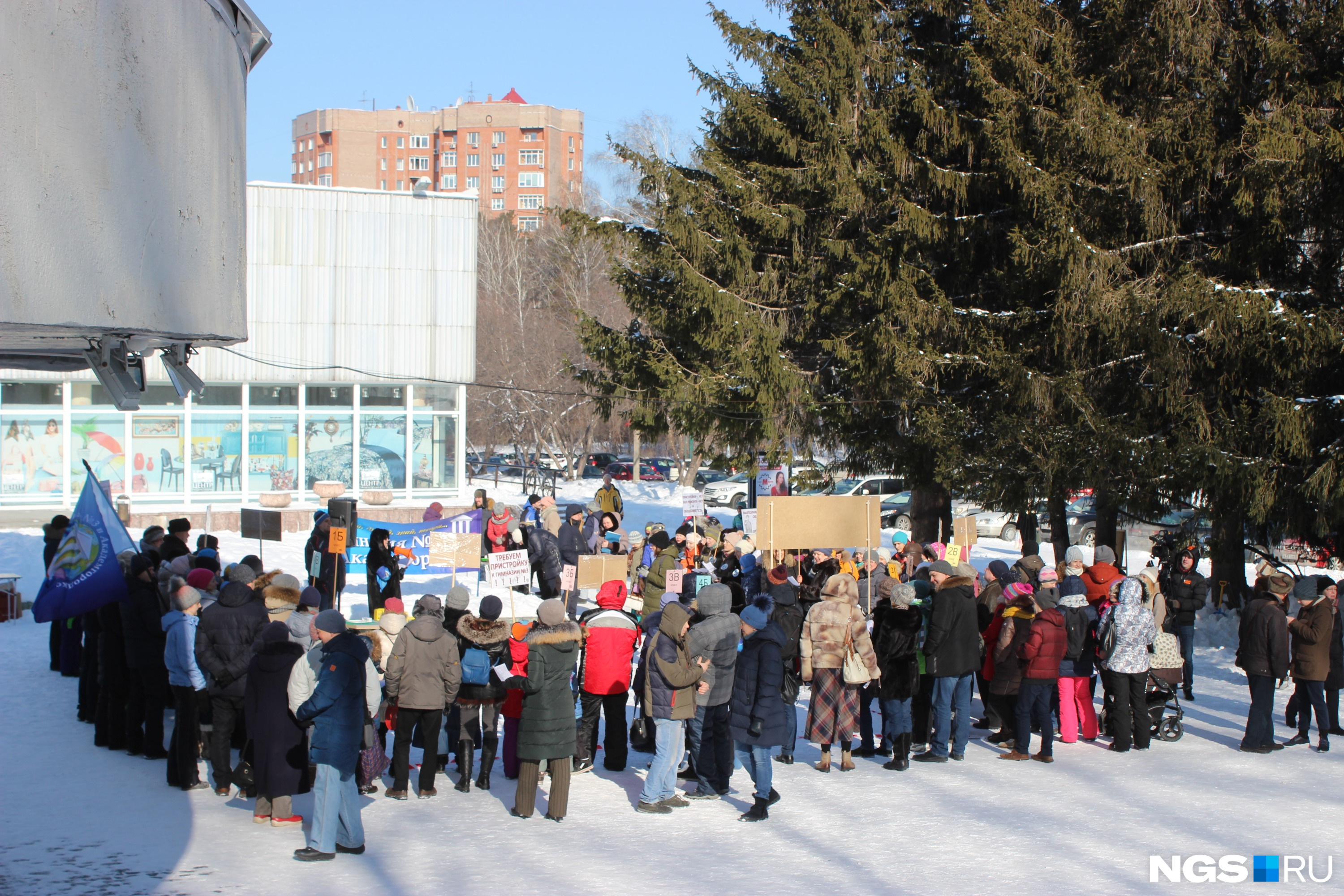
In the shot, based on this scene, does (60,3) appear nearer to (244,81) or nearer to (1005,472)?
(244,81)

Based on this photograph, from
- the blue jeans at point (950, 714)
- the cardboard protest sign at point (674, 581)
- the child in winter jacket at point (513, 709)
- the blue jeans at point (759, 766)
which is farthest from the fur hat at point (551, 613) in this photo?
the cardboard protest sign at point (674, 581)

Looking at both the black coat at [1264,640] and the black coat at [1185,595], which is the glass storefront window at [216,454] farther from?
the black coat at [1264,640]

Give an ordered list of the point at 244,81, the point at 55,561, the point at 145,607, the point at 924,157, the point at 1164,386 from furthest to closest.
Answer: the point at 924,157 → the point at 1164,386 → the point at 55,561 → the point at 145,607 → the point at 244,81

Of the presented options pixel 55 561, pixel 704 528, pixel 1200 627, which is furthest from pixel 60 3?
pixel 704 528

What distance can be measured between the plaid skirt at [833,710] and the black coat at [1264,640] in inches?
150

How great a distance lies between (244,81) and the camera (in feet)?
15.5

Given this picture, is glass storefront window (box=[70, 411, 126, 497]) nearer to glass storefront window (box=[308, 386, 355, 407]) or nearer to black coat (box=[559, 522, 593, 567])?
glass storefront window (box=[308, 386, 355, 407])

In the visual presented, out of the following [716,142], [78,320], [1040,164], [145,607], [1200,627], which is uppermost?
[716,142]

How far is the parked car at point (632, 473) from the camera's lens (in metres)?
53.1

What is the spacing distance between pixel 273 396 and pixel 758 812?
951 inches

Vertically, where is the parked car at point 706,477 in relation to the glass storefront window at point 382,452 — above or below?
below

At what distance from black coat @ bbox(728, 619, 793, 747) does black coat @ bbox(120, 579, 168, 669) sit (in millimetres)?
4556

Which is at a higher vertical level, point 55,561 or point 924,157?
point 924,157

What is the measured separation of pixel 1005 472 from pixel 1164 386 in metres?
2.57
